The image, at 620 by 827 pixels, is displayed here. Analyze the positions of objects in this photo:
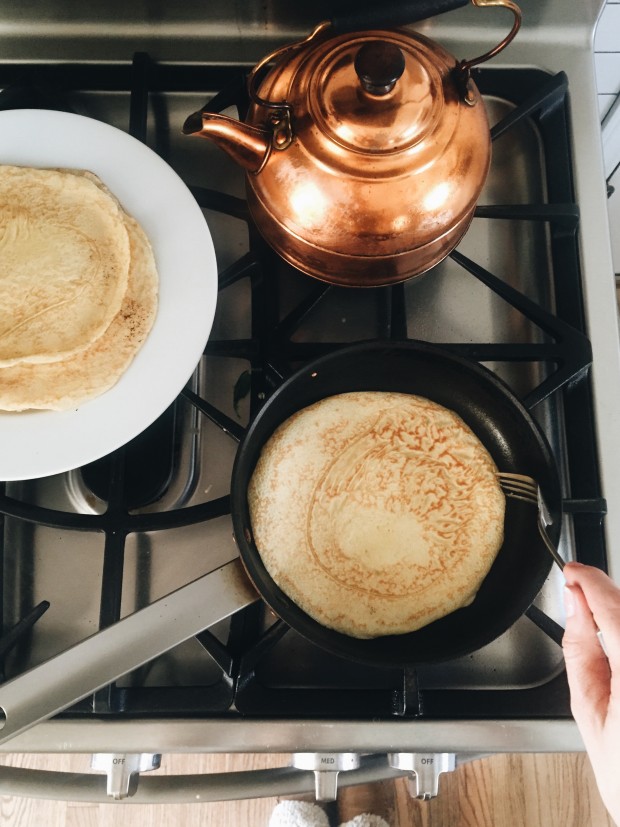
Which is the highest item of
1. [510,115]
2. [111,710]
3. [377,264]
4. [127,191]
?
[510,115]

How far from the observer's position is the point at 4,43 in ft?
2.43

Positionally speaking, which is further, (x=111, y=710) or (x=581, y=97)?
(x=581, y=97)

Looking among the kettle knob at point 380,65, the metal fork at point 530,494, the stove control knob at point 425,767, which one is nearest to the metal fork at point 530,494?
the metal fork at point 530,494

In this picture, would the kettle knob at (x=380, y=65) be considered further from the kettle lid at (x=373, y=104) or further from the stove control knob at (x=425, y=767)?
the stove control knob at (x=425, y=767)

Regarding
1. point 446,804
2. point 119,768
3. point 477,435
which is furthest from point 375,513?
point 446,804

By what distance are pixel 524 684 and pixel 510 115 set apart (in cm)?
61

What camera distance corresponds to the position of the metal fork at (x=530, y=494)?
55cm

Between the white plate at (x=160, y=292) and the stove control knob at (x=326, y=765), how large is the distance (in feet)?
1.20

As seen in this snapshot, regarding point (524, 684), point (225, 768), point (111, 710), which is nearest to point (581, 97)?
point (524, 684)

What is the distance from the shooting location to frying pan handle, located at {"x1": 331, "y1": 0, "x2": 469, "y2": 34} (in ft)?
1.70

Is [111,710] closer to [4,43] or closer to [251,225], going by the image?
[251,225]

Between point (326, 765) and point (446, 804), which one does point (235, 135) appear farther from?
point (446, 804)

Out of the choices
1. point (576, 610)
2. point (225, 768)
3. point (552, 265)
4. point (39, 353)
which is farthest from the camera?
point (225, 768)

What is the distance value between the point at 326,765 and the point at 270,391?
378 mm
